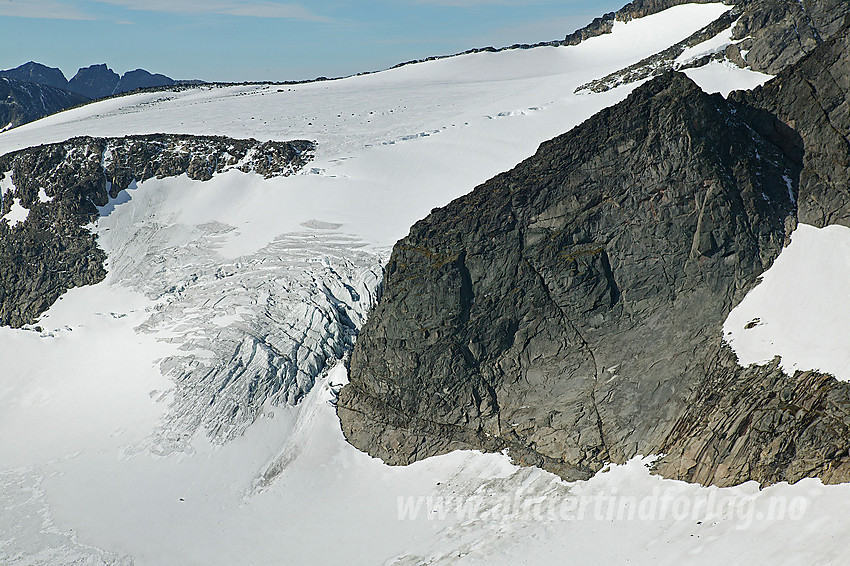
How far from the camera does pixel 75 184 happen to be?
54.0 metres

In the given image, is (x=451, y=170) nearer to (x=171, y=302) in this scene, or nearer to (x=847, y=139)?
(x=171, y=302)

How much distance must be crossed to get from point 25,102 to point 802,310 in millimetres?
149091

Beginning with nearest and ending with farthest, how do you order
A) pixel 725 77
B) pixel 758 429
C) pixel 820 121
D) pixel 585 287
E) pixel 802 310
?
pixel 758 429
pixel 802 310
pixel 820 121
pixel 585 287
pixel 725 77

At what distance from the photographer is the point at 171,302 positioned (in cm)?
4428

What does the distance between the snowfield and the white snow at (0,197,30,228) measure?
21.0 feet

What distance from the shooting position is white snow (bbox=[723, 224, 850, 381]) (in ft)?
84.5

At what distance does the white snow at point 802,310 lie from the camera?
25.8 m

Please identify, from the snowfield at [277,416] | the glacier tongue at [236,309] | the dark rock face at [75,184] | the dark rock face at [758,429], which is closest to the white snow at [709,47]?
the snowfield at [277,416]

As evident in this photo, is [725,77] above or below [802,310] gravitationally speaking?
above

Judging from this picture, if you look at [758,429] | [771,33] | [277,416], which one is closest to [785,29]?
[771,33]

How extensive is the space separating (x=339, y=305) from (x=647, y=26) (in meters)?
69.5

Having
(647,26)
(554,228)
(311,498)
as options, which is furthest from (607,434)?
(647,26)

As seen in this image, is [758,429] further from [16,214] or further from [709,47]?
[16,214]

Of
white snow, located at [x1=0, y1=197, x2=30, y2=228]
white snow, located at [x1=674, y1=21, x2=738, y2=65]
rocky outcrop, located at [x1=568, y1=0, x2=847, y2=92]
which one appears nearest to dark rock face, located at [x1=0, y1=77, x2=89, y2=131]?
white snow, located at [x1=0, y1=197, x2=30, y2=228]
